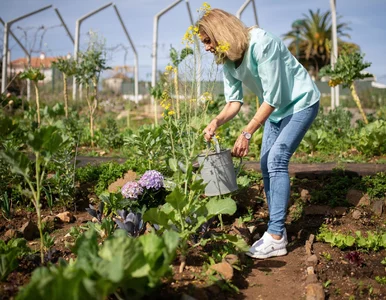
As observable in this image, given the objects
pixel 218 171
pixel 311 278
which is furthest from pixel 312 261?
pixel 218 171

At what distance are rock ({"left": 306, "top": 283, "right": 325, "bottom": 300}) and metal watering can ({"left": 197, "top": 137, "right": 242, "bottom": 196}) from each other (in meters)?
0.87

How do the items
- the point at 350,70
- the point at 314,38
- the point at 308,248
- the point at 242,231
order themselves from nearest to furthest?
the point at 308,248
the point at 242,231
the point at 350,70
the point at 314,38

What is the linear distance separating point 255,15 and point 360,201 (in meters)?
9.99

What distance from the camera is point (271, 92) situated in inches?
99.9

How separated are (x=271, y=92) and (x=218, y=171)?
23.9 inches

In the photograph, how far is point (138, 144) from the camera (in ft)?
12.4

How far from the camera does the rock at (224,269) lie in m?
2.23

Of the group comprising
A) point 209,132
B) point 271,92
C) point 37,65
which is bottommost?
point 209,132

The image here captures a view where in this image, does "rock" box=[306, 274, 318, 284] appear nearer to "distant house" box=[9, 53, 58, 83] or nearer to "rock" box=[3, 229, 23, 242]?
"rock" box=[3, 229, 23, 242]

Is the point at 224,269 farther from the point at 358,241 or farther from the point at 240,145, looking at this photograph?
the point at 358,241

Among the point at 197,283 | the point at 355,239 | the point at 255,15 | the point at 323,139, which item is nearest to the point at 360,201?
the point at 355,239

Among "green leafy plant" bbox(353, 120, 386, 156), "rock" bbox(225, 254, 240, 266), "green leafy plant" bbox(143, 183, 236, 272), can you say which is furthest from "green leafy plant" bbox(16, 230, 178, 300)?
"green leafy plant" bbox(353, 120, 386, 156)

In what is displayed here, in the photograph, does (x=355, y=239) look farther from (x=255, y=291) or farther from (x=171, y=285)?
(x=171, y=285)

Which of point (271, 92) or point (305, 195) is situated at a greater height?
point (271, 92)
